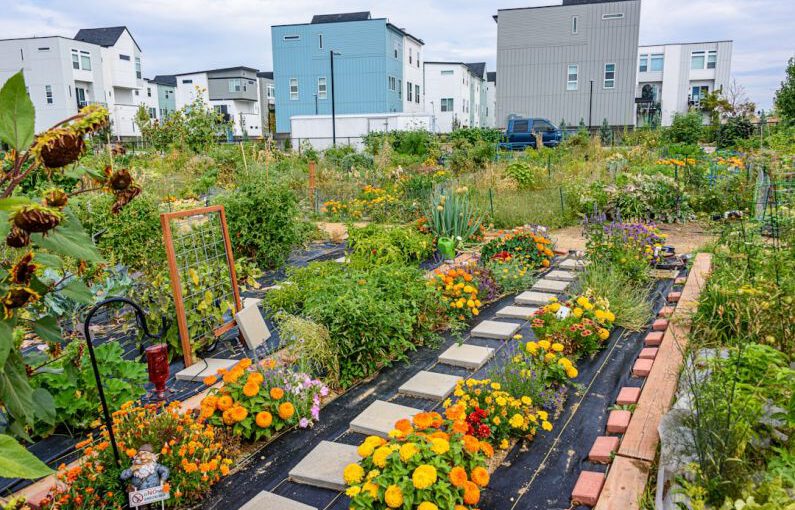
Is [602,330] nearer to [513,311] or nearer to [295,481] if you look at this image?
[513,311]

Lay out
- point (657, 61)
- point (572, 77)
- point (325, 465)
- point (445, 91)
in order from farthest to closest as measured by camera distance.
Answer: point (445, 91) < point (657, 61) < point (572, 77) < point (325, 465)

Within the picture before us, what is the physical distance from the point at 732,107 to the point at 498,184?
11.7 m

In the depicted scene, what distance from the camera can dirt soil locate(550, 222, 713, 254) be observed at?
7641mm

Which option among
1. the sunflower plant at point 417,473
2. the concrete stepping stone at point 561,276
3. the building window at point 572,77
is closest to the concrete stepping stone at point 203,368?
the sunflower plant at point 417,473

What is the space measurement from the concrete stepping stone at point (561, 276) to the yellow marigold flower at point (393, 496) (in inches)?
165

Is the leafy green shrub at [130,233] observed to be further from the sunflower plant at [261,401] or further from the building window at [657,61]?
the building window at [657,61]

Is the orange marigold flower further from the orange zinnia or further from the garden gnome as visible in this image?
the orange zinnia

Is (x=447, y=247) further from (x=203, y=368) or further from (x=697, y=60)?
(x=697, y=60)

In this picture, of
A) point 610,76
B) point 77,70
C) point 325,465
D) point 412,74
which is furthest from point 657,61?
point 325,465

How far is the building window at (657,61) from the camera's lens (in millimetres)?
39750

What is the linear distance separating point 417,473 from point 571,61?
29811 mm

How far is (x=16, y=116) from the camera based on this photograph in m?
1.08

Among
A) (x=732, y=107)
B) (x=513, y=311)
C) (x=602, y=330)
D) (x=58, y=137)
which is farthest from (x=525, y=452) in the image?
(x=732, y=107)

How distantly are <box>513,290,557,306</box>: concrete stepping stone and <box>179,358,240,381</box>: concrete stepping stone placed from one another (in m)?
2.67
